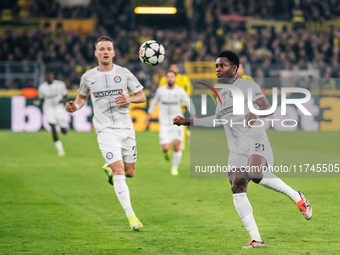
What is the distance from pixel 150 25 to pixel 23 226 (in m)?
24.9

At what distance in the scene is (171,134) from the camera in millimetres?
14070

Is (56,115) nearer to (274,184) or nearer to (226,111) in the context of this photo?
(226,111)

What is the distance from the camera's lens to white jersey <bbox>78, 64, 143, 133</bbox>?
8414mm

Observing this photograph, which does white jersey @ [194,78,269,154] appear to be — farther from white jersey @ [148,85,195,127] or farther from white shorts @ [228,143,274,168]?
white jersey @ [148,85,195,127]

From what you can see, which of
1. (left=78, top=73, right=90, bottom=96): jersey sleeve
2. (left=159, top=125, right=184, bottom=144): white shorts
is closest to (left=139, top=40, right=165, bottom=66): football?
(left=78, top=73, right=90, bottom=96): jersey sleeve

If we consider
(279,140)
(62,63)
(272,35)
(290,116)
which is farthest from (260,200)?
(272,35)

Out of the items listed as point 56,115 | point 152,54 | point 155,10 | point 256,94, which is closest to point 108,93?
point 152,54

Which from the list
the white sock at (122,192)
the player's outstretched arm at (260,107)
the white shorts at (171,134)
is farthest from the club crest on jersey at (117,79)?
the white shorts at (171,134)

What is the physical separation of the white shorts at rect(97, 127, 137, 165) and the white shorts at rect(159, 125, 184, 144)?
5.39 meters

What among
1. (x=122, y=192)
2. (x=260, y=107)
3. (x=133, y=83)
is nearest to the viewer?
(x=260, y=107)

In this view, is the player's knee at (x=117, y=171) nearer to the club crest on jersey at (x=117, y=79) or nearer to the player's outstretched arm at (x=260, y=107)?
the club crest on jersey at (x=117, y=79)

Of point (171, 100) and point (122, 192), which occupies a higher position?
point (171, 100)

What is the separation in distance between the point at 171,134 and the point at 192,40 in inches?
663

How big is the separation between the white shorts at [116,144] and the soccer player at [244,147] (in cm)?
155
